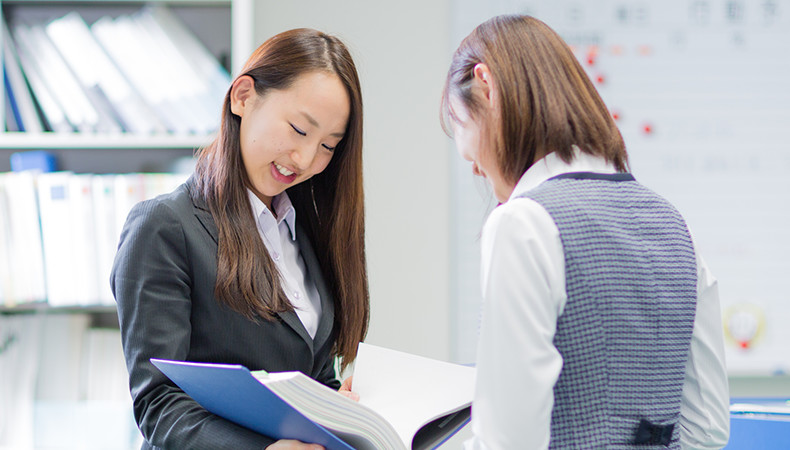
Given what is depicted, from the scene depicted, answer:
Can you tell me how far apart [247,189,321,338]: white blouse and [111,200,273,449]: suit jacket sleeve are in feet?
0.71

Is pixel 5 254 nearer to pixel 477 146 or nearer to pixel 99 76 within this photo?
pixel 99 76

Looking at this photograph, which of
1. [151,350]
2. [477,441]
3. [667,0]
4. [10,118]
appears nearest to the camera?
[477,441]

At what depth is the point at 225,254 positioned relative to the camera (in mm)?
1130

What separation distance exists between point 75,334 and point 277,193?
928 millimetres

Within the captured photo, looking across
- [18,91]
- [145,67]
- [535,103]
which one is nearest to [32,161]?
[18,91]

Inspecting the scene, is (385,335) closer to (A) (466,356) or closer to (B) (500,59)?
(A) (466,356)

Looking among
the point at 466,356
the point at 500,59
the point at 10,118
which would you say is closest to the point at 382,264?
the point at 466,356

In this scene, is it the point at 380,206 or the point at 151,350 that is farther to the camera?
the point at 380,206

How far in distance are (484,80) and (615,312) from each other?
330 mm

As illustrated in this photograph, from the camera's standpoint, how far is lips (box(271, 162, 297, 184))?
1.26 meters

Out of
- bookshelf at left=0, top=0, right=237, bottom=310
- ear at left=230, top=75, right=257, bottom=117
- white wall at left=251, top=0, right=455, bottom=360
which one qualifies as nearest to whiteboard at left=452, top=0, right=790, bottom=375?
white wall at left=251, top=0, right=455, bottom=360

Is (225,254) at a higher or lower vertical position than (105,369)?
higher

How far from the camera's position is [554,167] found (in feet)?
2.81

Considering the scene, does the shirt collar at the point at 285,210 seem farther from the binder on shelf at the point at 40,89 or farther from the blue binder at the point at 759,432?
the blue binder at the point at 759,432
